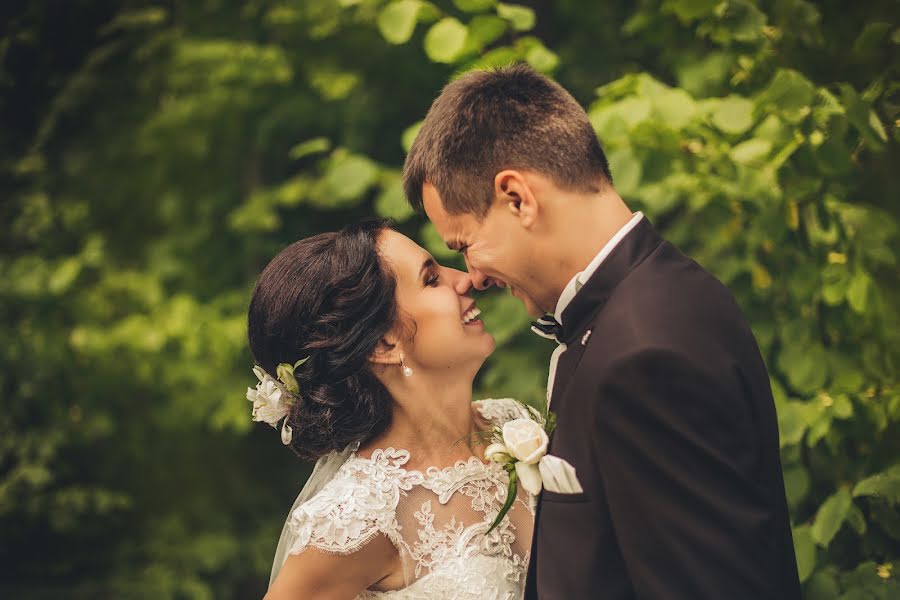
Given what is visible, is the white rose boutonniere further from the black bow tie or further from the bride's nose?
the bride's nose

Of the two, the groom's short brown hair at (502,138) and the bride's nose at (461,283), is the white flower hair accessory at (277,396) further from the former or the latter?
the groom's short brown hair at (502,138)

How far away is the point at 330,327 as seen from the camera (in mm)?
2404

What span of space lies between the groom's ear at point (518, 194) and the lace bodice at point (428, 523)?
3.05 feet

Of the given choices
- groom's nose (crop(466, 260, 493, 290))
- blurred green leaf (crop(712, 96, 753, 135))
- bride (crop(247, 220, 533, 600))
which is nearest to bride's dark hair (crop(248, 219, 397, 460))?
bride (crop(247, 220, 533, 600))

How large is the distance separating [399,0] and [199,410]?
2.95 meters

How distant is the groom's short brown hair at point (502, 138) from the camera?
1.81 meters

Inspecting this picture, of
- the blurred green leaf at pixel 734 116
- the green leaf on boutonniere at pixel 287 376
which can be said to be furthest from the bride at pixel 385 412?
the blurred green leaf at pixel 734 116

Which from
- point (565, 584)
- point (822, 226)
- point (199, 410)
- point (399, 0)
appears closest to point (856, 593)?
point (822, 226)

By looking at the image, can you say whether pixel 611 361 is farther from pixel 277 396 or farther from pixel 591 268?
pixel 277 396

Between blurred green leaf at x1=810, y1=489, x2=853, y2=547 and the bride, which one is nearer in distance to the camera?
the bride

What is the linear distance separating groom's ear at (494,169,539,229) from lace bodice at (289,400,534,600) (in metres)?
0.93

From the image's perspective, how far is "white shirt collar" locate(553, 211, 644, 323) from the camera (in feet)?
5.76

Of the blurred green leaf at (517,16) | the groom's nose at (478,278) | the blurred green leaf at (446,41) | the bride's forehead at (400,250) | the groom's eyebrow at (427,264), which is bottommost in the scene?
the groom's eyebrow at (427,264)

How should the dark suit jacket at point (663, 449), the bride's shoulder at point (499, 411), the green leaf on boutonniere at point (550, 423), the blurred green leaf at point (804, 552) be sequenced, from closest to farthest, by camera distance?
1. the dark suit jacket at point (663, 449)
2. the green leaf on boutonniere at point (550, 423)
3. the blurred green leaf at point (804, 552)
4. the bride's shoulder at point (499, 411)
